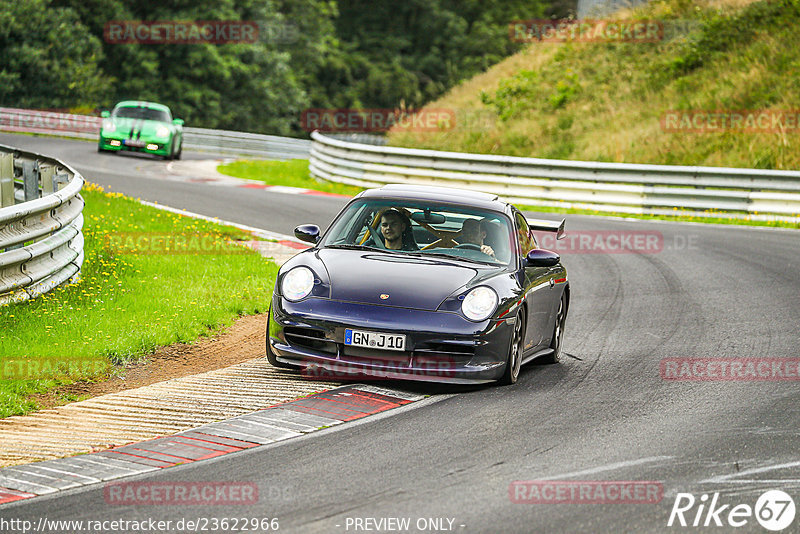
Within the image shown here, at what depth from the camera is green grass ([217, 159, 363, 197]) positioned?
26.1 m

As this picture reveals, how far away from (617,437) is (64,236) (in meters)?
5.96

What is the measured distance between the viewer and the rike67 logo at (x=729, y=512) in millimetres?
5191

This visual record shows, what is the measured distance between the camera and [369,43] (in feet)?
221

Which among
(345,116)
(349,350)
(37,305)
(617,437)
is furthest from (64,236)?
(345,116)

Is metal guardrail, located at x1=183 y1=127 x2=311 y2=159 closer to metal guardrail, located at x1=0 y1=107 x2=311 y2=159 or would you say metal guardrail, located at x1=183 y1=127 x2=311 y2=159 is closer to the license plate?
metal guardrail, located at x1=0 y1=107 x2=311 y2=159

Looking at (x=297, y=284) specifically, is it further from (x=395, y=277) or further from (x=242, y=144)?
(x=242, y=144)

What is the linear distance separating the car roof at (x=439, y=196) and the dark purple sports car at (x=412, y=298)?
2cm

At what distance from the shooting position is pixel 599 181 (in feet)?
76.7

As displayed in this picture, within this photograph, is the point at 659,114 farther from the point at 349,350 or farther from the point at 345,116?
the point at 345,116

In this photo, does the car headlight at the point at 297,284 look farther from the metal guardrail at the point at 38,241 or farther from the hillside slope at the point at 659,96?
the hillside slope at the point at 659,96

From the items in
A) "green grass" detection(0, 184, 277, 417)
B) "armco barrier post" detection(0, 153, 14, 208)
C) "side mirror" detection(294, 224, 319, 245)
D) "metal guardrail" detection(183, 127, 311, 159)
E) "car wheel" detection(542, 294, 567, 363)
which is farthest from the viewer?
"metal guardrail" detection(183, 127, 311, 159)

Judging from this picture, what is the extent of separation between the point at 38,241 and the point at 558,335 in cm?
491

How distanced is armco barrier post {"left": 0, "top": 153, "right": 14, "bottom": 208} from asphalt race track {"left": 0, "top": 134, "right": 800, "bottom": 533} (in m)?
6.21

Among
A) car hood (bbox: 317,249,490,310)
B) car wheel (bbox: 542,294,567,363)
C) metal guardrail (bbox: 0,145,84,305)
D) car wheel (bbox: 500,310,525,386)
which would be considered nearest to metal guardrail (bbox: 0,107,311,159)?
metal guardrail (bbox: 0,145,84,305)
